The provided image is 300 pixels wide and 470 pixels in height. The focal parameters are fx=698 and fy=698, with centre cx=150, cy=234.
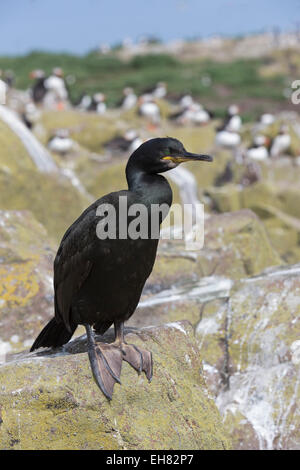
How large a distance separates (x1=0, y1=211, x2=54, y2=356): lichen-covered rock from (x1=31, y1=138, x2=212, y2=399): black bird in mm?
1328

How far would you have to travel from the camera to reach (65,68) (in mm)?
40094

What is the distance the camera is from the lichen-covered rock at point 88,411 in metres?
3.62

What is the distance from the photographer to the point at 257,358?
16.7 feet

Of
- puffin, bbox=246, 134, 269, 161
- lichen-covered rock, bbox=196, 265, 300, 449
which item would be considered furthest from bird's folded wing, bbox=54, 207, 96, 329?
puffin, bbox=246, 134, 269, 161

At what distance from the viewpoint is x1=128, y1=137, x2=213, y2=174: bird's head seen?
12.7ft

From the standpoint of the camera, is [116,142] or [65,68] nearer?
[116,142]

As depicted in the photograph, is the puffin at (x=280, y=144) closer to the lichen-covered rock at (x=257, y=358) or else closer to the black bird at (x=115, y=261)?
the lichen-covered rock at (x=257, y=358)

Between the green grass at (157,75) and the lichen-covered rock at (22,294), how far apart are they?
23.8 meters

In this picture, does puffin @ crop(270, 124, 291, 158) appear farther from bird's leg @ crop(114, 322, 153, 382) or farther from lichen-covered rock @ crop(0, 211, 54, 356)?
bird's leg @ crop(114, 322, 153, 382)

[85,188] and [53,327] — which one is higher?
[85,188]

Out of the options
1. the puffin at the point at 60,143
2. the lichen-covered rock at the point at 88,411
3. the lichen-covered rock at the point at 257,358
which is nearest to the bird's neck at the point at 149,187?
the lichen-covered rock at the point at 88,411

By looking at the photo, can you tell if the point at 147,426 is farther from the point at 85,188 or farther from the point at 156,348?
the point at 85,188
